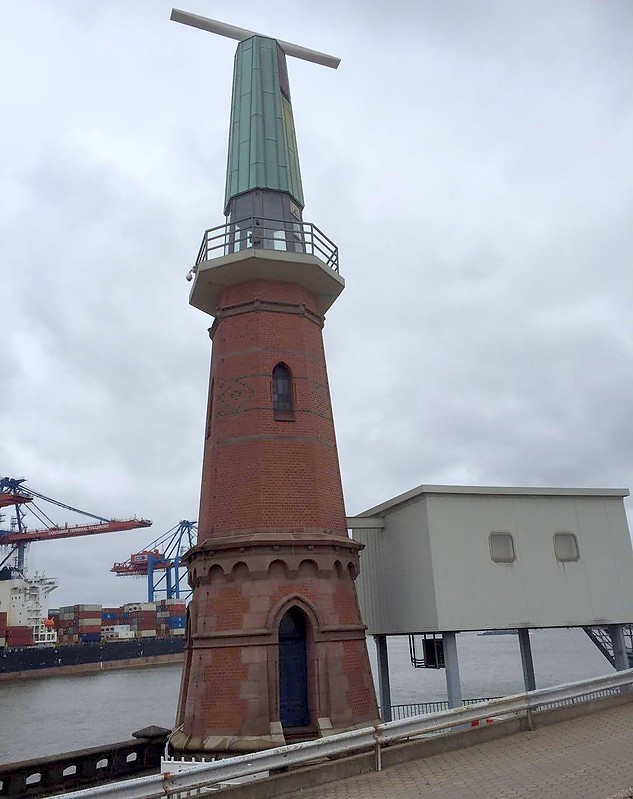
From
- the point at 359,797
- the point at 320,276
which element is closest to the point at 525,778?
the point at 359,797

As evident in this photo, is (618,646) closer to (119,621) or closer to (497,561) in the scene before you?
(497,561)

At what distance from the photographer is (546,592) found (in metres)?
16.3

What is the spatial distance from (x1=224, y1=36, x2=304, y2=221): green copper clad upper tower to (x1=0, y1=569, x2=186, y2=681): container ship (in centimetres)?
6875

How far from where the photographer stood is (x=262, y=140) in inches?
711

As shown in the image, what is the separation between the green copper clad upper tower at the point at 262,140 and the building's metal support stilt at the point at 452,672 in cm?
1144

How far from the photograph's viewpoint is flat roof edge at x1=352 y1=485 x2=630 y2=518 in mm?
16109

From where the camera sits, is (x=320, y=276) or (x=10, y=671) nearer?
(x=320, y=276)

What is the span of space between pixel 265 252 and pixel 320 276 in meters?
1.65

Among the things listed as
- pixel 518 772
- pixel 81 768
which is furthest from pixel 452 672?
pixel 81 768

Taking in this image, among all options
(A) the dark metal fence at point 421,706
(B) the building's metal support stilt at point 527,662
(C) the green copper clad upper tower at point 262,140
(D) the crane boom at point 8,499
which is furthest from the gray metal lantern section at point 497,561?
(D) the crane boom at point 8,499

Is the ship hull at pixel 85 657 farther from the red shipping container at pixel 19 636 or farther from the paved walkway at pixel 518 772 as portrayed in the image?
the paved walkway at pixel 518 772

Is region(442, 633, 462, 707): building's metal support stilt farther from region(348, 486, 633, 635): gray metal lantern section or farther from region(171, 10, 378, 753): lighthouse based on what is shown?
region(171, 10, 378, 753): lighthouse

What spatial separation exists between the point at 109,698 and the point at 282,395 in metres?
50.4

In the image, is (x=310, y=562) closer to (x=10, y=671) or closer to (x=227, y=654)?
(x=227, y=654)
